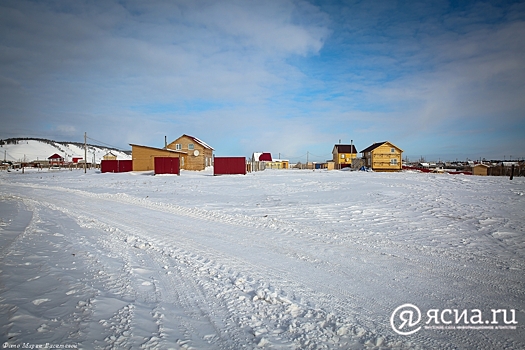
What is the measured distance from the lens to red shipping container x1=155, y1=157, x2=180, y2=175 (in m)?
33.3

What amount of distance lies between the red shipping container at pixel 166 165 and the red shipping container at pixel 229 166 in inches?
196

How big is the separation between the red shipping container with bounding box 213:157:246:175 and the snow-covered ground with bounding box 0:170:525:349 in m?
26.2

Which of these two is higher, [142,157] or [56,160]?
[56,160]

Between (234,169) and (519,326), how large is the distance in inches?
1310

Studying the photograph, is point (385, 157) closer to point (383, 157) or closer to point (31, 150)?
point (383, 157)

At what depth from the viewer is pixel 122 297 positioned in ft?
12.7

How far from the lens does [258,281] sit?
4488 millimetres

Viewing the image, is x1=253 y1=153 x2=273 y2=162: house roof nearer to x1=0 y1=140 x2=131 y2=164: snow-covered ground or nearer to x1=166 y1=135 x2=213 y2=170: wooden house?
x1=166 y1=135 x2=213 y2=170: wooden house

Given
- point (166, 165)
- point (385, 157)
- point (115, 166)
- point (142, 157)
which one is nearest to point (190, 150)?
point (142, 157)

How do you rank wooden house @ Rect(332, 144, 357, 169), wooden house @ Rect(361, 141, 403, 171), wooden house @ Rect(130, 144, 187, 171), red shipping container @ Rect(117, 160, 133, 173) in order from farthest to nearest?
wooden house @ Rect(332, 144, 357, 169), wooden house @ Rect(361, 141, 403, 171), red shipping container @ Rect(117, 160, 133, 173), wooden house @ Rect(130, 144, 187, 171)

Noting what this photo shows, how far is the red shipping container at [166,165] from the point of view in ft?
109

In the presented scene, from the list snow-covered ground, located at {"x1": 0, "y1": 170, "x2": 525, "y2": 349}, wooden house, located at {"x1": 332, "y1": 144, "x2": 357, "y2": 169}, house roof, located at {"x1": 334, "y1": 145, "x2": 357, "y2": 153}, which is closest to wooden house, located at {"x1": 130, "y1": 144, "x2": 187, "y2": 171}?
snow-covered ground, located at {"x1": 0, "y1": 170, "x2": 525, "y2": 349}

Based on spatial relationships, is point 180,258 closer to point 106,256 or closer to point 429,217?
point 106,256

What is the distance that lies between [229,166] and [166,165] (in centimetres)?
789
